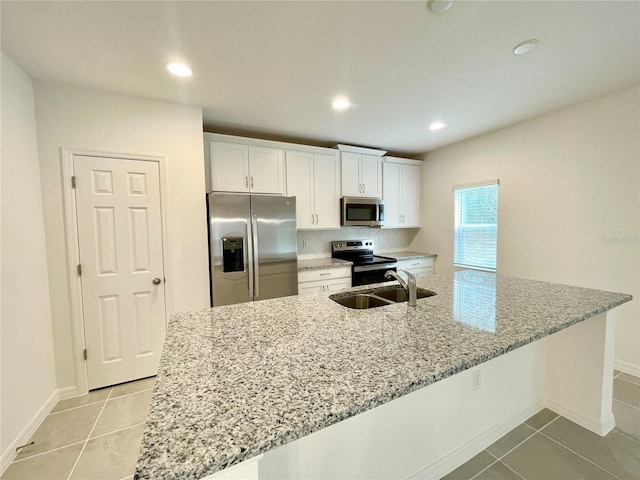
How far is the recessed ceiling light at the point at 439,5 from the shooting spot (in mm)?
1380

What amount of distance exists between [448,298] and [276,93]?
6.93 feet

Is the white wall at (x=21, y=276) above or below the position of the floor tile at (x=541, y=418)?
above

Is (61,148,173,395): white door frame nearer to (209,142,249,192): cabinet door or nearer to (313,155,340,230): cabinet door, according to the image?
(209,142,249,192): cabinet door

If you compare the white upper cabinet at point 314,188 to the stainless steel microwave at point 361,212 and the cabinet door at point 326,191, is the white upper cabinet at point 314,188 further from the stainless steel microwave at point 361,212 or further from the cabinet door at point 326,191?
the stainless steel microwave at point 361,212

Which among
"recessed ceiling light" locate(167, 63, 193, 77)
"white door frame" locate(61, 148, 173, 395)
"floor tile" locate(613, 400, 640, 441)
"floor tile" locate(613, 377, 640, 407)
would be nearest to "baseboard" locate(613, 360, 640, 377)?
"floor tile" locate(613, 377, 640, 407)

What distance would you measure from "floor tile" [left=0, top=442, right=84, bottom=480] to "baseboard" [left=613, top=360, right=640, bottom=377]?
14.1 ft

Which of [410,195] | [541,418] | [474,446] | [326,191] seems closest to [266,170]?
[326,191]

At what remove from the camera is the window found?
3.51m

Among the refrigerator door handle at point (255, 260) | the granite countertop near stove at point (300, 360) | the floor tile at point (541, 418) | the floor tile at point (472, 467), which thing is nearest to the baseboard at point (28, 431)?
the granite countertop near stove at point (300, 360)

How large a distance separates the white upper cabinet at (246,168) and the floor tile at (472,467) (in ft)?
9.61

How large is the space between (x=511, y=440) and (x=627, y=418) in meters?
0.93

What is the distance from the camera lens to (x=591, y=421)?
5.87ft

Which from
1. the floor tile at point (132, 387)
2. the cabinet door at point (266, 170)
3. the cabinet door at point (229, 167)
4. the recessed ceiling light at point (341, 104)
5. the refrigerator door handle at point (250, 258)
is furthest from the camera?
the cabinet door at point (266, 170)

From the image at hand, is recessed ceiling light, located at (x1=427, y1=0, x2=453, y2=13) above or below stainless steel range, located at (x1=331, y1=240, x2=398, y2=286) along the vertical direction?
above
